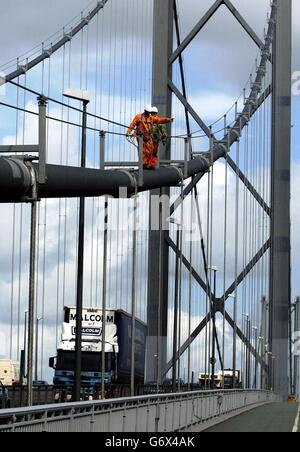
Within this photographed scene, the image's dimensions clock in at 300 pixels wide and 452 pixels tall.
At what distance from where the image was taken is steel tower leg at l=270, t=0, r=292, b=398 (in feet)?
198

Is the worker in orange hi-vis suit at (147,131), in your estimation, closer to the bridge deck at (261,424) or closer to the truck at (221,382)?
the bridge deck at (261,424)

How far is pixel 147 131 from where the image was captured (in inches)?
1029

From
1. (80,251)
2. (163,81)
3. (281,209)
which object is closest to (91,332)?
(163,81)

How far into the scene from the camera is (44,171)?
14.9 metres

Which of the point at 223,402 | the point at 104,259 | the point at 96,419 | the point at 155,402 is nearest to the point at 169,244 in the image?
the point at 223,402

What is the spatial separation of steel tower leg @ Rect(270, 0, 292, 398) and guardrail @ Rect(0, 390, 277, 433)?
29118mm

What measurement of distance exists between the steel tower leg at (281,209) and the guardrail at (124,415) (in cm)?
2912

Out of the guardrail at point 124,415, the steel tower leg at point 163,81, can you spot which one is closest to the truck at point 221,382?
the steel tower leg at point 163,81

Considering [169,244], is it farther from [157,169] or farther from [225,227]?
[157,169]

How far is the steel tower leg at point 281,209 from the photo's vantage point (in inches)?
2379

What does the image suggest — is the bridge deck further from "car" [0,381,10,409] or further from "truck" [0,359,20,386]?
"truck" [0,359,20,386]

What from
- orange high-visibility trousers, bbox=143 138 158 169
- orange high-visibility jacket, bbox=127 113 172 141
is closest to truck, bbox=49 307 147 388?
orange high-visibility trousers, bbox=143 138 158 169

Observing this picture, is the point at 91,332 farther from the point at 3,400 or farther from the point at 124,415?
the point at 124,415
